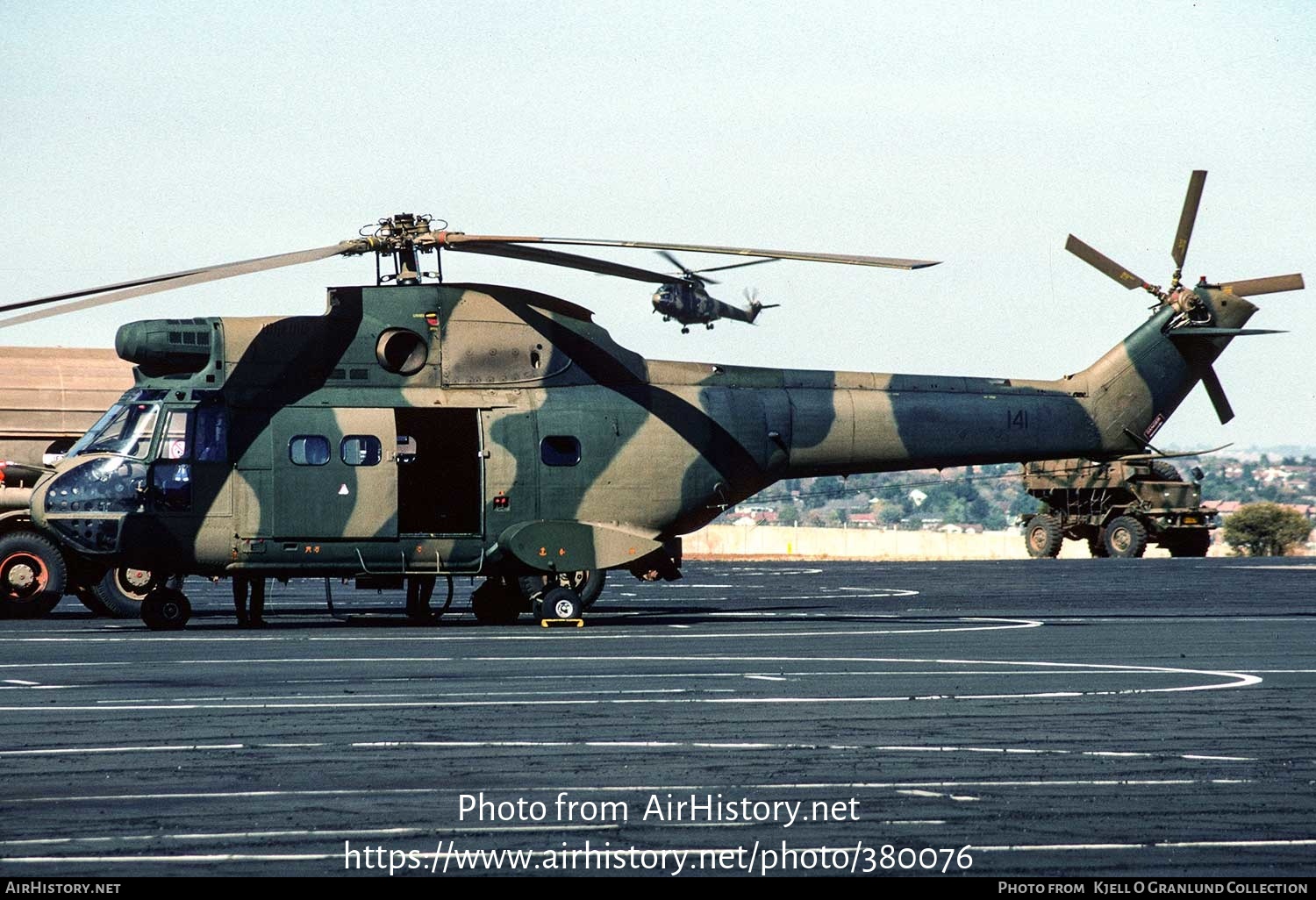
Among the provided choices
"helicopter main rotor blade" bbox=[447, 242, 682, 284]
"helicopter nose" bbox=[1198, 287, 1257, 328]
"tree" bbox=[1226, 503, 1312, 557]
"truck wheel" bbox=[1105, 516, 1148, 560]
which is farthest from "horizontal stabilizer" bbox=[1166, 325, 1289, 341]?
"tree" bbox=[1226, 503, 1312, 557]

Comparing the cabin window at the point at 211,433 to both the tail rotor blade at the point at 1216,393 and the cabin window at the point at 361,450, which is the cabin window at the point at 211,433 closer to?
the cabin window at the point at 361,450

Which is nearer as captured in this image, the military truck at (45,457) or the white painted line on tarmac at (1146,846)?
the white painted line on tarmac at (1146,846)

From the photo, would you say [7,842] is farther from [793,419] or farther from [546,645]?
[793,419]

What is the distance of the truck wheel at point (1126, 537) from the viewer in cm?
5116

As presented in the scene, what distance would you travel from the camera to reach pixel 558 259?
2105 centimetres

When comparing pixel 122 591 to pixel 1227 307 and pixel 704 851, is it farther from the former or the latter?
pixel 704 851

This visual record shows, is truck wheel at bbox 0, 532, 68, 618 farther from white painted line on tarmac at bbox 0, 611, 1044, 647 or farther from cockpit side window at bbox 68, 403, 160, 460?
cockpit side window at bbox 68, 403, 160, 460

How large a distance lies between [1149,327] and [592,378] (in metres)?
8.77

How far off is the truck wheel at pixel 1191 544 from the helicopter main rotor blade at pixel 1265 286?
87.9 feet

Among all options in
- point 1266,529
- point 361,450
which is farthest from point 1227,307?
point 1266,529

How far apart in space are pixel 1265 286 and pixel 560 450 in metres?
10.9

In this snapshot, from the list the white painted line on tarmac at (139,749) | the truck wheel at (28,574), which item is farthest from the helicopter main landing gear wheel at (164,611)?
the white painted line on tarmac at (139,749)
